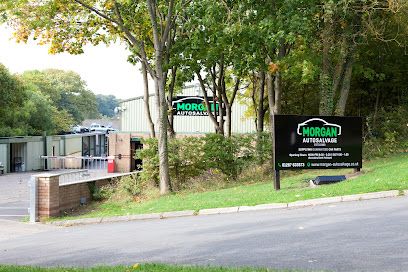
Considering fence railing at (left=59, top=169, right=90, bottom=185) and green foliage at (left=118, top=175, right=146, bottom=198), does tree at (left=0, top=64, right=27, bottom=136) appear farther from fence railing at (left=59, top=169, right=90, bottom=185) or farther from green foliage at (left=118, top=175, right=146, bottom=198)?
fence railing at (left=59, top=169, right=90, bottom=185)

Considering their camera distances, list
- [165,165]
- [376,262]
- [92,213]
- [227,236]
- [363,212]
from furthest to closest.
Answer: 1. [165,165]
2. [92,213]
3. [363,212]
4. [227,236]
5. [376,262]

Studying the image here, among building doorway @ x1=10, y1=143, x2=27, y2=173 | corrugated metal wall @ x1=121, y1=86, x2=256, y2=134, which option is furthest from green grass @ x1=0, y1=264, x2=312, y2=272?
building doorway @ x1=10, y1=143, x2=27, y2=173

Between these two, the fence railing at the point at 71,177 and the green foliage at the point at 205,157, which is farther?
the green foliage at the point at 205,157

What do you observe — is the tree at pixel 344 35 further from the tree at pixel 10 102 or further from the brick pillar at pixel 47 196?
the tree at pixel 10 102

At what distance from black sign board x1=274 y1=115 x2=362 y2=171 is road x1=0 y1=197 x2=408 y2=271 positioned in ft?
11.1

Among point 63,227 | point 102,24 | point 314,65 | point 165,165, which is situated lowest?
point 63,227

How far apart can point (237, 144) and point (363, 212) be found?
10942 millimetres

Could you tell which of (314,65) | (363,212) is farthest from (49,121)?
(363,212)

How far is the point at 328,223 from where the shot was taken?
11.0 metres

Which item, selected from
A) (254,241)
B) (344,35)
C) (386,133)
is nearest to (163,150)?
(344,35)

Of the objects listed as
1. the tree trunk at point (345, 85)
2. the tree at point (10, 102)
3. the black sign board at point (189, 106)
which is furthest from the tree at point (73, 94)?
the tree trunk at point (345, 85)

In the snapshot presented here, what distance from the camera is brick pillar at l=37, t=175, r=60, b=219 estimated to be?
17.6 meters

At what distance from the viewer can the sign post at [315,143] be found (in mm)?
16641

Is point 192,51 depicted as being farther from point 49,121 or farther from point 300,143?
point 49,121
